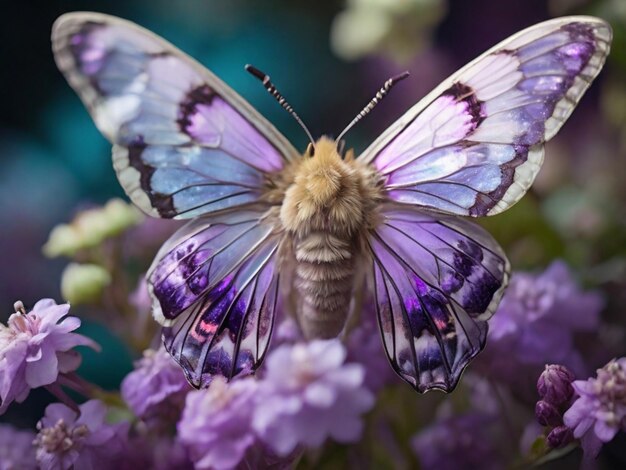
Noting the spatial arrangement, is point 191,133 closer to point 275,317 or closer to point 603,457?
point 275,317

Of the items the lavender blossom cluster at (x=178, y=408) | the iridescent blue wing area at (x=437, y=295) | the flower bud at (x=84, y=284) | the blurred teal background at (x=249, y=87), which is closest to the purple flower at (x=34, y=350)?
the lavender blossom cluster at (x=178, y=408)

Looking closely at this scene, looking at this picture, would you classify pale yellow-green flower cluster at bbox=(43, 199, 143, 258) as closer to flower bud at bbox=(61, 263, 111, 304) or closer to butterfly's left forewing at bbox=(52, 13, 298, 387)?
flower bud at bbox=(61, 263, 111, 304)

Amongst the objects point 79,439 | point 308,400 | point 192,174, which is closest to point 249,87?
point 192,174

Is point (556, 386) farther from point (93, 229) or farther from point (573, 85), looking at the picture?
point (93, 229)

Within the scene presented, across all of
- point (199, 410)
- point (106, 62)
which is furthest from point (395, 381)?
point (106, 62)

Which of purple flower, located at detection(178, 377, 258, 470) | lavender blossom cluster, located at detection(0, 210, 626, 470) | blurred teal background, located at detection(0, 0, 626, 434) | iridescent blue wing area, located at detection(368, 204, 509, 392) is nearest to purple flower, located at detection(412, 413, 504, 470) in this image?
lavender blossom cluster, located at detection(0, 210, 626, 470)

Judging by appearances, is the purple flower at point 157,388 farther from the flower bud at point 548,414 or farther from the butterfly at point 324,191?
the flower bud at point 548,414

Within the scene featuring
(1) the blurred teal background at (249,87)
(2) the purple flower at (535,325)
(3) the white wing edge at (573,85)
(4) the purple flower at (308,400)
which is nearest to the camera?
(4) the purple flower at (308,400)
